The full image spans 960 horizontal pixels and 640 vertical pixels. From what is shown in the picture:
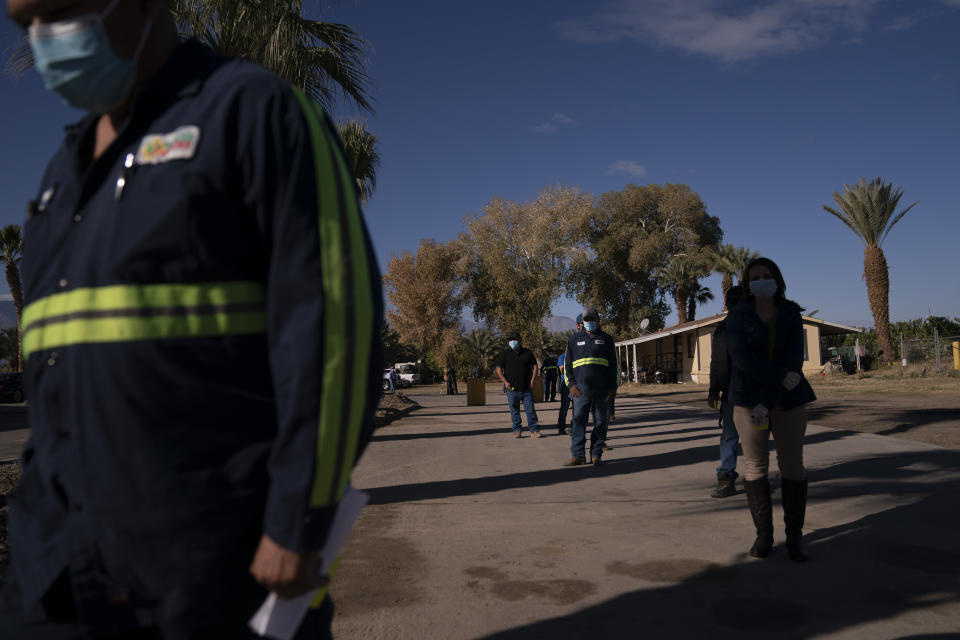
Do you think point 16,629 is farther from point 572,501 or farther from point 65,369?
point 572,501

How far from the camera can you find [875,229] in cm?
3622

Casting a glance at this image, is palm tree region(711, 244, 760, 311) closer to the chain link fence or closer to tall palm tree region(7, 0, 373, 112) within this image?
the chain link fence


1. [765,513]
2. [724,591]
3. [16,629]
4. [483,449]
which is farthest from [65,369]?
[483,449]

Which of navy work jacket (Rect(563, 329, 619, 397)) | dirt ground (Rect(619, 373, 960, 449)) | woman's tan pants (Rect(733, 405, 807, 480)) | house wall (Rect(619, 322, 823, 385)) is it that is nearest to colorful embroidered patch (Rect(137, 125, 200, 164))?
woman's tan pants (Rect(733, 405, 807, 480))

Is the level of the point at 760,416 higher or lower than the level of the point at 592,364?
lower

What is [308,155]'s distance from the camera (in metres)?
1.41

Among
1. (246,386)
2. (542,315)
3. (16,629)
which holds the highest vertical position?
(542,315)

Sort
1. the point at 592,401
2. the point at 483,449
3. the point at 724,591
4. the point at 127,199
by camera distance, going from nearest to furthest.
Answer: the point at 127,199
the point at 724,591
the point at 592,401
the point at 483,449

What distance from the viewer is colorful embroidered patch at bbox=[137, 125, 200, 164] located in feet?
4.70

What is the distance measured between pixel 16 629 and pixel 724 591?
3.62 meters

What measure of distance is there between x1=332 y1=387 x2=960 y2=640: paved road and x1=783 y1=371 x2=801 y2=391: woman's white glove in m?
1.11

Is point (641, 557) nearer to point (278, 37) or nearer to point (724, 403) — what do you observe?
point (724, 403)

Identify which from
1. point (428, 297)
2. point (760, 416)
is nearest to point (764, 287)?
point (760, 416)

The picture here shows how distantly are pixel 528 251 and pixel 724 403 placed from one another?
111ft
